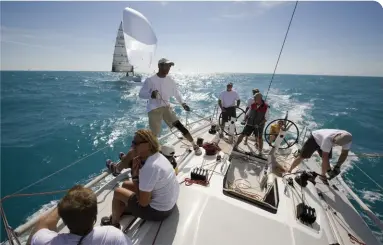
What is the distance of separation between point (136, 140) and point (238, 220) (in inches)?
62.2

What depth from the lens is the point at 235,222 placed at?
2359 millimetres

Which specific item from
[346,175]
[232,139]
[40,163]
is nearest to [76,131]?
[40,163]

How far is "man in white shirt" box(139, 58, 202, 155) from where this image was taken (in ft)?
12.8

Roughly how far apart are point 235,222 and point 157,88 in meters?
2.85

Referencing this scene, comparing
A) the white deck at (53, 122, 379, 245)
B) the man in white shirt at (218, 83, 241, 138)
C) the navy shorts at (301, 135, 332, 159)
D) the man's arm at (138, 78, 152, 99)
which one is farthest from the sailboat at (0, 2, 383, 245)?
the man in white shirt at (218, 83, 241, 138)

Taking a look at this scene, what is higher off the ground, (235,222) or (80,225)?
(80,225)

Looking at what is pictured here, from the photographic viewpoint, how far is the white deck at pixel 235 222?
2180 mm

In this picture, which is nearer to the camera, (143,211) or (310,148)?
(143,211)

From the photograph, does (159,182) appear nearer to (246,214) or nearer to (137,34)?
(246,214)

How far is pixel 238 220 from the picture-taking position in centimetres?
239

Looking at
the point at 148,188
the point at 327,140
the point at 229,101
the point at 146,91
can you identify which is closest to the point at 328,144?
the point at 327,140

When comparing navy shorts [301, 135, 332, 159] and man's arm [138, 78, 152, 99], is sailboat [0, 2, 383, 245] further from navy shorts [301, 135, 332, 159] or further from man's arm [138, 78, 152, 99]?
man's arm [138, 78, 152, 99]

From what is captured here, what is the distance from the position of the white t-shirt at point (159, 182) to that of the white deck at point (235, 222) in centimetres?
32

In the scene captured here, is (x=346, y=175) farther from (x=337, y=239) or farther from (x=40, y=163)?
(x=40, y=163)
